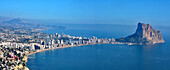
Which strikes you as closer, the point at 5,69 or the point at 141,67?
the point at 5,69

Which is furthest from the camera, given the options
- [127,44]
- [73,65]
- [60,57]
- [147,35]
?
[147,35]

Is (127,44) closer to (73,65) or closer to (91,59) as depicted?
(91,59)

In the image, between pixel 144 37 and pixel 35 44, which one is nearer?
pixel 35 44

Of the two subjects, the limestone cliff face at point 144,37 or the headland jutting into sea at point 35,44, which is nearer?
the headland jutting into sea at point 35,44

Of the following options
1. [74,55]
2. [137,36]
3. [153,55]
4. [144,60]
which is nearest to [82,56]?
[74,55]

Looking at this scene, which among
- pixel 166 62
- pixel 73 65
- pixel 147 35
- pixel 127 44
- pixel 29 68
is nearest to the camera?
pixel 29 68

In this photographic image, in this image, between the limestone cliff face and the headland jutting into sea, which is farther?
the limestone cliff face

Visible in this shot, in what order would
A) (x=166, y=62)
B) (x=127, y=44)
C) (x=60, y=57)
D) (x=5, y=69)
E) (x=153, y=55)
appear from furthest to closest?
(x=127, y=44), (x=153, y=55), (x=60, y=57), (x=166, y=62), (x=5, y=69)

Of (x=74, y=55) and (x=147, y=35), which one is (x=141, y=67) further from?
(x=147, y=35)

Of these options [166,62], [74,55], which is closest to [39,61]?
[74,55]

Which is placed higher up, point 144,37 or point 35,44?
point 144,37
